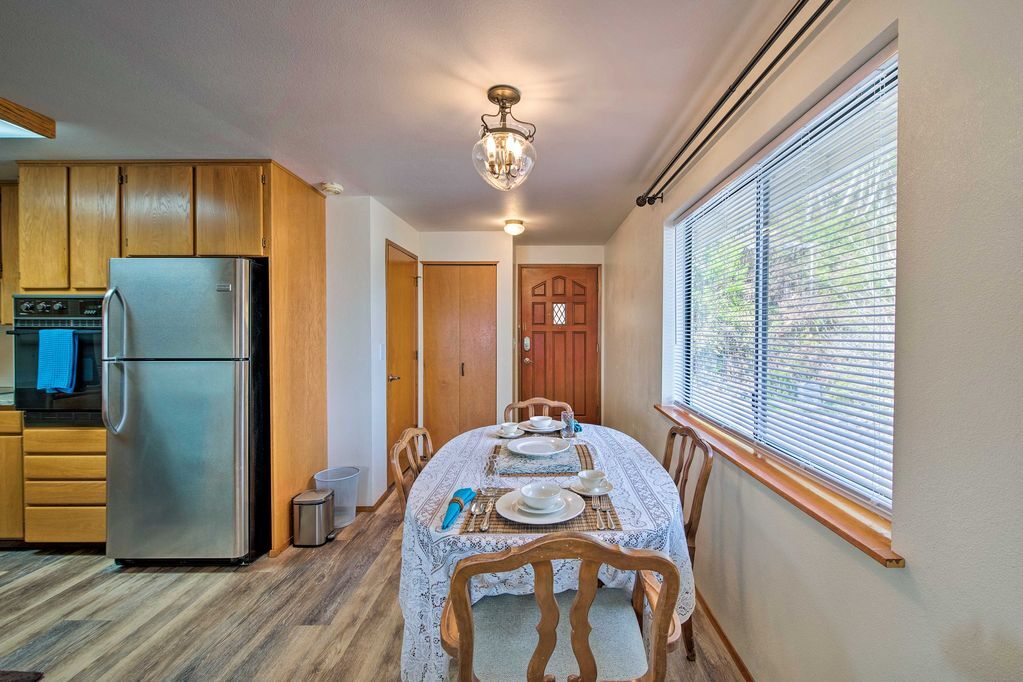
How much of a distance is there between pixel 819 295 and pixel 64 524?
4.00 metres

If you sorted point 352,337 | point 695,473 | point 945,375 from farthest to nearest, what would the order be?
1. point 352,337
2. point 695,473
3. point 945,375

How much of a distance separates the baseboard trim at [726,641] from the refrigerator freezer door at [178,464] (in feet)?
8.24

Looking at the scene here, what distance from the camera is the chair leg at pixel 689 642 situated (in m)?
1.57

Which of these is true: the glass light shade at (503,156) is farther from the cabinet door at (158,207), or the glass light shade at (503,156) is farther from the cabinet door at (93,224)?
the cabinet door at (93,224)

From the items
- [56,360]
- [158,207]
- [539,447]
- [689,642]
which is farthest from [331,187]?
[689,642]

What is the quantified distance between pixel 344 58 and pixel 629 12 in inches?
40.1

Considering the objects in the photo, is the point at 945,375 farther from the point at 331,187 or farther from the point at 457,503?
the point at 331,187

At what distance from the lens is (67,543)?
2.45 m

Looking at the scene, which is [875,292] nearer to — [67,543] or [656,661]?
[656,661]

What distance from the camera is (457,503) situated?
129 centimetres

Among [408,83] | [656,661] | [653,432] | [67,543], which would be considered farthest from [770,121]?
[67,543]

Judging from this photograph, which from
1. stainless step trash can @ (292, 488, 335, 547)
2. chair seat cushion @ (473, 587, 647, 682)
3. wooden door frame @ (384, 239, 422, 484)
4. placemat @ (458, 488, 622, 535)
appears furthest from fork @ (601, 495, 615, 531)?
wooden door frame @ (384, 239, 422, 484)

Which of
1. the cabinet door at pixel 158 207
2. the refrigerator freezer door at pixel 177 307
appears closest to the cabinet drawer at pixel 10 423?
the refrigerator freezer door at pixel 177 307

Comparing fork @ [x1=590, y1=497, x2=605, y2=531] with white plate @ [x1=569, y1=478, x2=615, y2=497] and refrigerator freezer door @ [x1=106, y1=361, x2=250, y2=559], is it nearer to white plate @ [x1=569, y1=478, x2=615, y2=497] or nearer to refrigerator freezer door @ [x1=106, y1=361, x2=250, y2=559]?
white plate @ [x1=569, y1=478, x2=615, y2=497]
